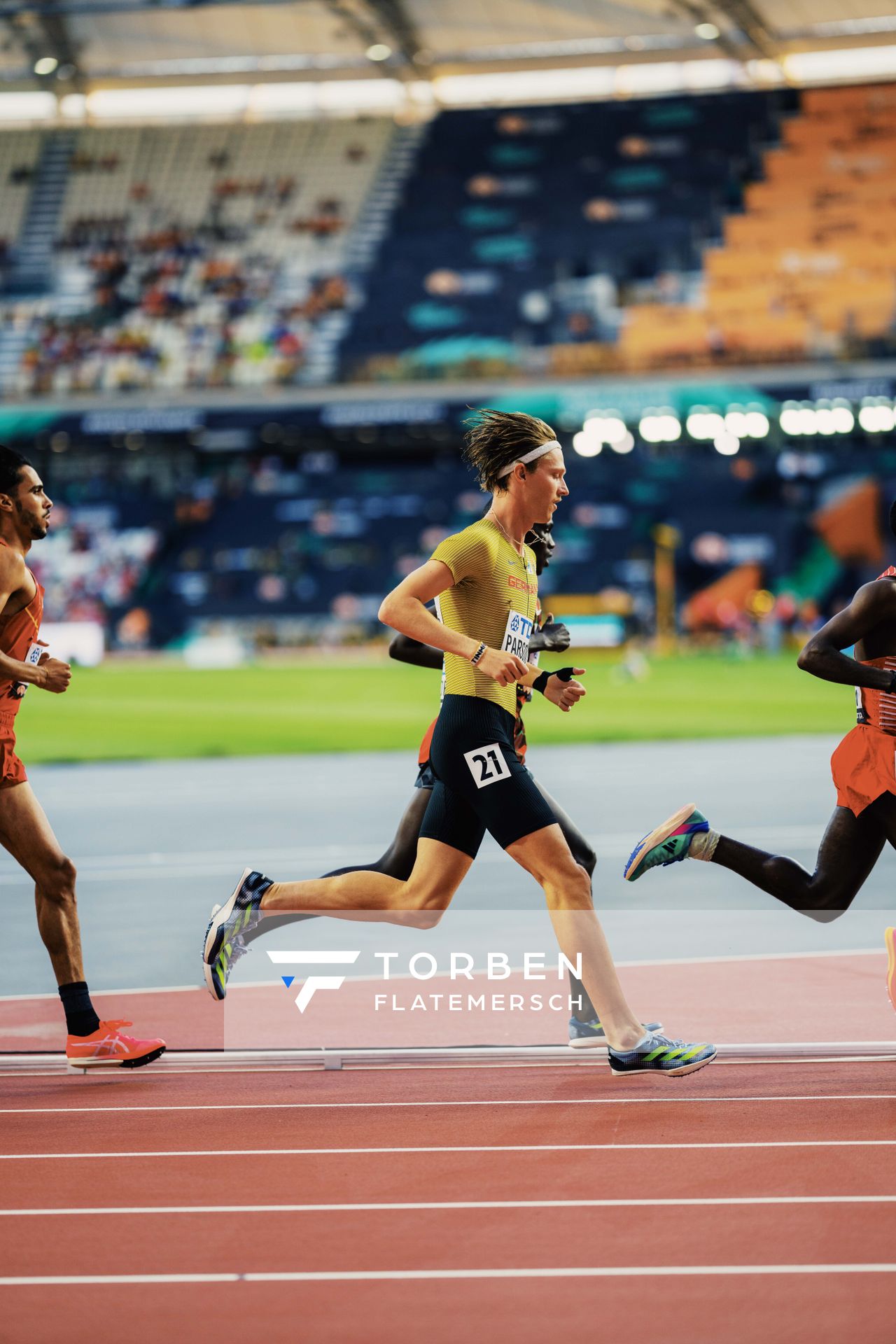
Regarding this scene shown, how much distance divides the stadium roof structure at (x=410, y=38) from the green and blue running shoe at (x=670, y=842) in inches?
1775

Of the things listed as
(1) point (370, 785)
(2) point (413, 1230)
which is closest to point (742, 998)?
(2) point (413, 1230)

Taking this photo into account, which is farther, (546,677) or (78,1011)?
(78,1011)

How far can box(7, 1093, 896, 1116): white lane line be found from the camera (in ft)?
16.6

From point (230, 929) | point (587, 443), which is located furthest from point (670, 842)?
point (587, 443)

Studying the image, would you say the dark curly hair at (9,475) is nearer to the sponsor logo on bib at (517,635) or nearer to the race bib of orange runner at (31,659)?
the race bib of orange runner at (31,659)

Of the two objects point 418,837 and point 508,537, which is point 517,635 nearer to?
point 508,537

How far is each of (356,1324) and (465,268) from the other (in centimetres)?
4765

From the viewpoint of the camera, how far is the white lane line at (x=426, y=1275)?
3.52 m

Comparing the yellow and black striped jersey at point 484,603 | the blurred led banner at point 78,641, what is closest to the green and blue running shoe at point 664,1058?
the yellow and black striped jersey at point 484,603

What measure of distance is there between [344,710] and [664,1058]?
2198 centimetres

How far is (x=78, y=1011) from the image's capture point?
5.68 m

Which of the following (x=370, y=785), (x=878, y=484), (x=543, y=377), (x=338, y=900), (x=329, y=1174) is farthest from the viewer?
(x=878, y=484)

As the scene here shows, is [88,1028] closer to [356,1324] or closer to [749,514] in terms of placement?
[356,1324]

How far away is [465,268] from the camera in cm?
4872
